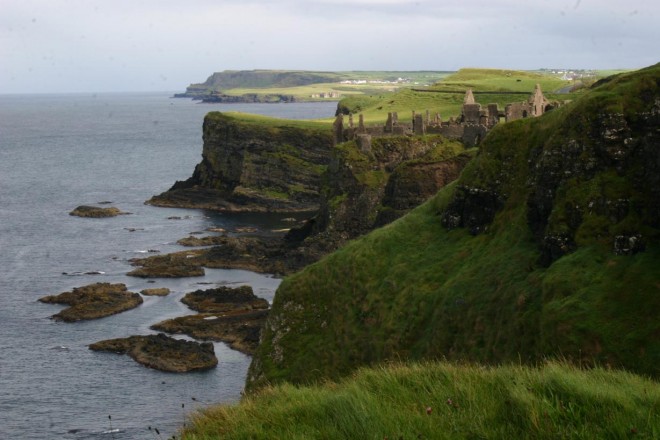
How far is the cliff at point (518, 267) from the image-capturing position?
3719cm

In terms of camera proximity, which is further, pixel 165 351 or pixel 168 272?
pixel 168 272

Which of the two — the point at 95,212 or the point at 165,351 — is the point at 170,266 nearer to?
the point at 165,351

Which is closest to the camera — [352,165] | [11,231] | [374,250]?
[374,250]

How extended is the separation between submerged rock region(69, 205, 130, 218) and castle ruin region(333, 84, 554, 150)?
4585 cm

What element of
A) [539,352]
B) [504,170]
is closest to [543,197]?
[504,170]

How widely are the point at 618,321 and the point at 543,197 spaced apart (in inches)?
502

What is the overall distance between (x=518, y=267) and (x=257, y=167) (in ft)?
430

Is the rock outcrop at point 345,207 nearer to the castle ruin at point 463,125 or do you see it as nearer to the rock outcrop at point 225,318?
the castle ruin at point 463,125

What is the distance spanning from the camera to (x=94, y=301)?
90.8m

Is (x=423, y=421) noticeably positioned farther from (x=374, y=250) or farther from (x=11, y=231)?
(x=11, y=231)

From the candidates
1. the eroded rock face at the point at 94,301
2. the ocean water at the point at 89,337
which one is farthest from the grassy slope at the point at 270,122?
the eroded rock face at the point at 94,301

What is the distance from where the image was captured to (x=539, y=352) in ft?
123

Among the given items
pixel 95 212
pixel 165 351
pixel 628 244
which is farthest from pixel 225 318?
pixel 95 212

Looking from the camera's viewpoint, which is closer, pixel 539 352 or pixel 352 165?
pixel 539 352
